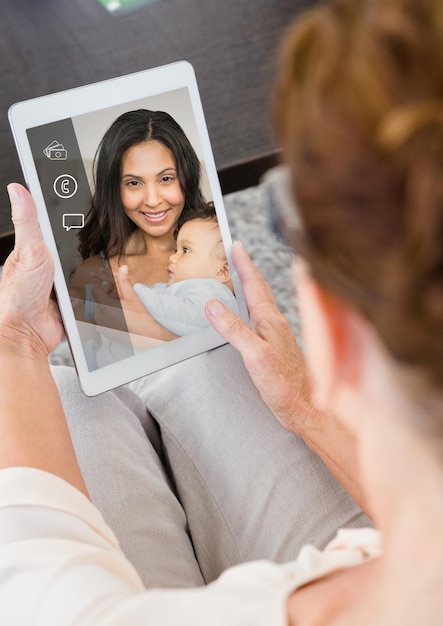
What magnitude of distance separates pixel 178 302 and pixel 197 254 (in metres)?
0.06

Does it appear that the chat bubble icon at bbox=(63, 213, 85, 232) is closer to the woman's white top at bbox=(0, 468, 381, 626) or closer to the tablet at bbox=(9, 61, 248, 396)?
the tablet at bbox=(9, 61, 248, 396)

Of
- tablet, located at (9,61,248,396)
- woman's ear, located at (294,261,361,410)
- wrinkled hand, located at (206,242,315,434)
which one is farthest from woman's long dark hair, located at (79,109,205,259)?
woman's ear, located at (294,261,361,410)

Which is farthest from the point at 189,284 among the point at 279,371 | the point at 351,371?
the point at 351,371

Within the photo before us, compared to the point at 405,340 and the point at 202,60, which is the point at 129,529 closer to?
the point at 405,340

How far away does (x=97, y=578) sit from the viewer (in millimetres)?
511

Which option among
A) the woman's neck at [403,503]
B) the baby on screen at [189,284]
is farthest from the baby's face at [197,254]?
the woman's neck at [403,503]

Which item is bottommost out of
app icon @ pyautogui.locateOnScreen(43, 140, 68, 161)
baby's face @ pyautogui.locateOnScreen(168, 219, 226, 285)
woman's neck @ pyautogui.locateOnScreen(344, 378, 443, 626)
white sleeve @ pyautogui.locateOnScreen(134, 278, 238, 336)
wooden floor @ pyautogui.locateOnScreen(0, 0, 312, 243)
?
woman's neck @ pyautogui.locateOnScreen(344, 378, 443, 626)

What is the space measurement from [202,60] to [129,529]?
3.37ft

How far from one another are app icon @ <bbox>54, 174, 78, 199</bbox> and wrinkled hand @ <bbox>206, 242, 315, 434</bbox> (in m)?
0.19

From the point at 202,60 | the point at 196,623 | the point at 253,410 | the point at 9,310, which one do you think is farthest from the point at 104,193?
the point at 202,60

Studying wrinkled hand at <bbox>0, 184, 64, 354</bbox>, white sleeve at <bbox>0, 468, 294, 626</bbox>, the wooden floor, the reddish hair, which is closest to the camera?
the reddish hair

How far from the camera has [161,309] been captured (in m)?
0.82

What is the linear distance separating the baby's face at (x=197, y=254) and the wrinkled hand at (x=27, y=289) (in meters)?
0.14

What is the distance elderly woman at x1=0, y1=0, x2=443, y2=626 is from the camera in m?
0.26
